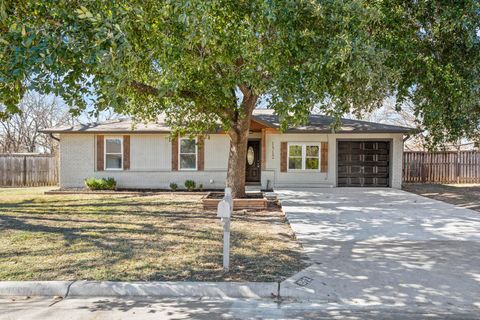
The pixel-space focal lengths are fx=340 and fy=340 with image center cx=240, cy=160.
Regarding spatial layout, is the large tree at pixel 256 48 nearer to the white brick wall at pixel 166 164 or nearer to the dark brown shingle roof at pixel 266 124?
the dark brown shingle roof at pixel 266 124

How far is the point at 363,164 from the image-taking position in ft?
52.1

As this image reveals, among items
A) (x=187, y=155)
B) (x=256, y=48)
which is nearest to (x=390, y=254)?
(x=256, y=48)

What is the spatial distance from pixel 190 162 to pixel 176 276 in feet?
37.3

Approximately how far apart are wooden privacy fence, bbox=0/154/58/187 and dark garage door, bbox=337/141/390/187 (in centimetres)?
1497

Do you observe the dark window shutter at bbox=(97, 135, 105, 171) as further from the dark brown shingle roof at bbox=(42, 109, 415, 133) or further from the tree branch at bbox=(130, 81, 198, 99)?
the tree branch at bbox=(130, 81, 198, 99)

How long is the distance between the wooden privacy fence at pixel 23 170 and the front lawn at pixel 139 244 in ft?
26.7

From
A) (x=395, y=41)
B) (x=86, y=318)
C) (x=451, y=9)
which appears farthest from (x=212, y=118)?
(x=86, y=318)

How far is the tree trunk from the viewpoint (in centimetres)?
1023

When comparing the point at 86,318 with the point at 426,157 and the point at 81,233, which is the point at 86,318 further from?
the point at 426,157

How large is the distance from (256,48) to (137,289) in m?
4.59

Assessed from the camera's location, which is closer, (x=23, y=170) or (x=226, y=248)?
(x=226, y=248)

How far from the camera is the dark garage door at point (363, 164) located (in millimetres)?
15844

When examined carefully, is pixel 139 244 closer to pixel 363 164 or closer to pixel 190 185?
pixel 190 185

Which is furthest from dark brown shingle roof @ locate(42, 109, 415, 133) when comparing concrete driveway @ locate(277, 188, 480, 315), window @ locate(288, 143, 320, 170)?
concrete driveway @ locate(277, 188, 480, 315)
